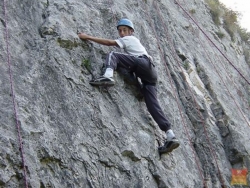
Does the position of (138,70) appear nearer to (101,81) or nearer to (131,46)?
(131,46)

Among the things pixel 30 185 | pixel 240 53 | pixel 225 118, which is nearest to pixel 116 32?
pixel 225 118

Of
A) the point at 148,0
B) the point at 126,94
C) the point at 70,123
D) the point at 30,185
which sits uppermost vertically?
the point at 148,0

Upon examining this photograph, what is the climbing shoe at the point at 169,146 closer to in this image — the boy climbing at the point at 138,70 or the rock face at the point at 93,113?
the boy climbing at the point at 138,70

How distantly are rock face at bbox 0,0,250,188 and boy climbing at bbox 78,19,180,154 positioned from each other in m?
0.18

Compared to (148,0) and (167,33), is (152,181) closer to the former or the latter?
(167,33)

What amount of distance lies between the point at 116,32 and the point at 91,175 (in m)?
2.99

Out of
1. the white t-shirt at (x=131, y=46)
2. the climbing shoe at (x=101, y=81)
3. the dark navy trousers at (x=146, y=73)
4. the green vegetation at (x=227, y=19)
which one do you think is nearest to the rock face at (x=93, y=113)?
the climbing shoe at (x=101, y=81)

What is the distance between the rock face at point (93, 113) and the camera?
455 centimetres

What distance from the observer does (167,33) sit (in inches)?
342

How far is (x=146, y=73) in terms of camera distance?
596cm

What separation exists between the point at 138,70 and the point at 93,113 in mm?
1084

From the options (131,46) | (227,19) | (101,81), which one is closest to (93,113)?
(101,81)

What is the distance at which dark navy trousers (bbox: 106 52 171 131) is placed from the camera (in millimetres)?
5742

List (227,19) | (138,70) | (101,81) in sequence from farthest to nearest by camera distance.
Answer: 1. (227,19)
2. (138,70)
3. (101,81)
